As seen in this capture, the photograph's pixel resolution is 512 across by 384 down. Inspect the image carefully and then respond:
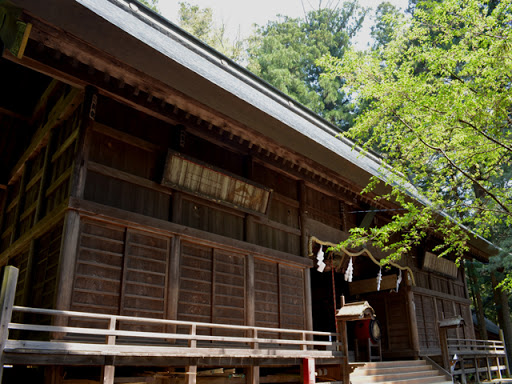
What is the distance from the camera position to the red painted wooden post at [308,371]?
9.35 m

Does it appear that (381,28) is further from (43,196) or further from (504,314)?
(43,196)

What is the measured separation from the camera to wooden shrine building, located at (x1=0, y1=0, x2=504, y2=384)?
663 cm

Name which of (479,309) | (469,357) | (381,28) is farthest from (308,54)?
(469,357)

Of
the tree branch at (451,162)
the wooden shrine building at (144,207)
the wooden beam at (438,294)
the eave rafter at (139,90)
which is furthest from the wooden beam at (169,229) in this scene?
the wooden beam at (438,294)

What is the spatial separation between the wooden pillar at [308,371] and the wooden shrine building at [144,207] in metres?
0.20

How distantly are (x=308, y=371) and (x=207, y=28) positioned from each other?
32.6 m

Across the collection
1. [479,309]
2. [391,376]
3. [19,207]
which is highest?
[19,207]

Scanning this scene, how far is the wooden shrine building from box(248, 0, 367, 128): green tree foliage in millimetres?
19482

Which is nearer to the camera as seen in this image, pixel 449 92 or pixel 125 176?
pixel 449 92

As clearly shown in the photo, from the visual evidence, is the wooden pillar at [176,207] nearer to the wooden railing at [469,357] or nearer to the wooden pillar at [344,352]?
the wooden pillar at [344,352]

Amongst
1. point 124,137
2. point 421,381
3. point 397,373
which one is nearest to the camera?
point 124,137

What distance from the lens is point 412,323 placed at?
1530 centimetres

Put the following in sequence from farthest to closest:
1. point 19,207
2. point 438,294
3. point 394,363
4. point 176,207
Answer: point 438,294
point 394,363
point 19,207
point 176,207

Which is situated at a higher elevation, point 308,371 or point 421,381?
point 308,371
